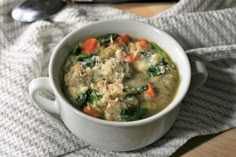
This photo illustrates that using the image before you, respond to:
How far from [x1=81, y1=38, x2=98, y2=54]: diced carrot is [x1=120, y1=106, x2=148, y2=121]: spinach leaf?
0.39ft

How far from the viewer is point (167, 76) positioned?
63cm

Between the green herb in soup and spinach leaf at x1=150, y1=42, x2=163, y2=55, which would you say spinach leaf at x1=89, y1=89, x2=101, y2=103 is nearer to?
the green herb in soup

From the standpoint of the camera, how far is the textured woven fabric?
2.07 feet

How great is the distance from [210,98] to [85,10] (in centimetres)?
27

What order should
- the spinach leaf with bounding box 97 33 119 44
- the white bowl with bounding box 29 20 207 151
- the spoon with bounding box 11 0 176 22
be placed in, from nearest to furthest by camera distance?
the white bowl with bounding box 29 20 207 151 < the spinach leaf with bounding box 97 33 119 44 < the spoon with bounding box 11 0 176 22

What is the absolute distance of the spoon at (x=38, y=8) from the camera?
31.5 inches

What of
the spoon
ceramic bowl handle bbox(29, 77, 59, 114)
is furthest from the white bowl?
the spoon

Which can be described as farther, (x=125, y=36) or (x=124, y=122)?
(x=125, y=36)

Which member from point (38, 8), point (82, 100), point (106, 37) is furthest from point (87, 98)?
point (38, 8)

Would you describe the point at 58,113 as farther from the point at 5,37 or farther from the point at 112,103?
the point at 5,37

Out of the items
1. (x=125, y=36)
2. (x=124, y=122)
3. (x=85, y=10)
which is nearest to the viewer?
(x=124, y=122)

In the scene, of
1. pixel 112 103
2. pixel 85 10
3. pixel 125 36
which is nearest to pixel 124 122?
pixel 112 103

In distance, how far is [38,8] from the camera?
0.81m

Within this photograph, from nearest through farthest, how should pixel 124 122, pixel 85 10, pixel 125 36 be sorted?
pixel 124 122 → pixel 125 36 → pixel 85 10
